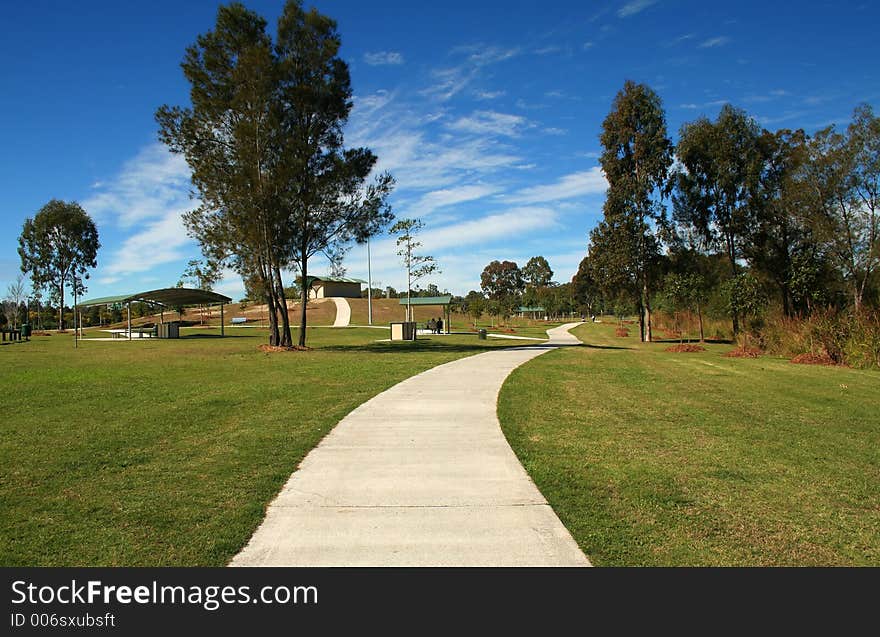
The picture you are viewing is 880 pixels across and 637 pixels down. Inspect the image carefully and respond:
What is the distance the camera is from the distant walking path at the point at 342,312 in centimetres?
6072

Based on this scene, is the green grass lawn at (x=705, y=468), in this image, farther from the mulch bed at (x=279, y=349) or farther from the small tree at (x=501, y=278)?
the small tree at (x=501, y=278)

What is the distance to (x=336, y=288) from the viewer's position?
85.9m

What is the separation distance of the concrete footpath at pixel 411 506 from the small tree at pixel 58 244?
A: 6460 centimetres

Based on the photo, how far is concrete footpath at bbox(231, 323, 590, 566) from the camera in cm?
353

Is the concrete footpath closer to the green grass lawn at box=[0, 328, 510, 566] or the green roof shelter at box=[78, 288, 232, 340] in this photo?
the green grass lawn at box=[0, 328, 510, 566]

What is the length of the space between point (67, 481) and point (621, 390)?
9287mm

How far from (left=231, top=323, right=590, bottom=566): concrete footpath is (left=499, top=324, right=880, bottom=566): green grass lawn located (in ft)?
1.01

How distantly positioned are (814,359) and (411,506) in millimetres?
19475

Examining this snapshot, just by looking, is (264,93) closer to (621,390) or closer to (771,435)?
(621,390)

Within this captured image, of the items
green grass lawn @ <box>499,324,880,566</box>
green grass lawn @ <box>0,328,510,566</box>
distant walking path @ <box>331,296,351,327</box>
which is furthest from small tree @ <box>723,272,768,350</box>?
distant walking path @ <box>331,296,351,327</box>

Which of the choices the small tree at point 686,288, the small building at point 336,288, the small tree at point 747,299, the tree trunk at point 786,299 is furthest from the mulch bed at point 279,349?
the small building at point 336,288

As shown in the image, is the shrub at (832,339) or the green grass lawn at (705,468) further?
the shrub at (832,339)

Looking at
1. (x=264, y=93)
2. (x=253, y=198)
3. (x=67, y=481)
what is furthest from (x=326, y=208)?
(x=67, y=481)

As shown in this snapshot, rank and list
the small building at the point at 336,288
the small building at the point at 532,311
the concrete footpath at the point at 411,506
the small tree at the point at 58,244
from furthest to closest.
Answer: the small building at the point at 532,311, the small building at the point at 336,288, the small tree at the point at 58,244, the concrete footpath at the point at 411,506
